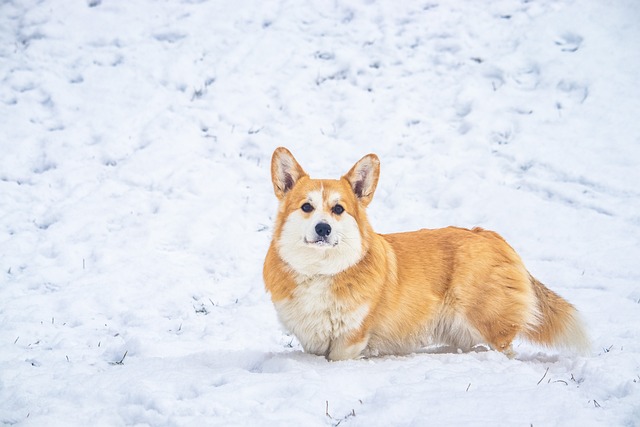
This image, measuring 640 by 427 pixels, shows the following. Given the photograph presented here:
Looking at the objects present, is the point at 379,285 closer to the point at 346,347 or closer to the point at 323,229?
the point at 346,347

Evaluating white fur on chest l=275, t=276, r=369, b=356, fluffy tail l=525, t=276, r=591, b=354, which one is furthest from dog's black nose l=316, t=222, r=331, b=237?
fluffy tail l=525, t=276, r=591, b=354

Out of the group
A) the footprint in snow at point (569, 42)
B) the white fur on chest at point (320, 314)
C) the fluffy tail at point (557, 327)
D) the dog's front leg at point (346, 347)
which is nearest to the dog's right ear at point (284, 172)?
the white fur on chest at point (320, 314)

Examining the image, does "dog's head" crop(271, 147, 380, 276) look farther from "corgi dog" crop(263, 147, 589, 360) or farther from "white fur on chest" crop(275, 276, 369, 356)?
"white fur on chest" crop(275, 276, 369, 356)

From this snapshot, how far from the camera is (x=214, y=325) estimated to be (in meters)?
5.39

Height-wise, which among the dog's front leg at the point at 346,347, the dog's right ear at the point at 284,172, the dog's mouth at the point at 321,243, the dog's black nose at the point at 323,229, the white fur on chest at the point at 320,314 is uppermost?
the dog's right ear at the point at 284,172

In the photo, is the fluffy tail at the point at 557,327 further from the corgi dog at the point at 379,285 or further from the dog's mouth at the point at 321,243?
the dog's mouth at the point at 321,243

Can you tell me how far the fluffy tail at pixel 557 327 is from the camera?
13.6ft

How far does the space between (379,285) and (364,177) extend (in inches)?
35.9

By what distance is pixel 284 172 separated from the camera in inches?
178

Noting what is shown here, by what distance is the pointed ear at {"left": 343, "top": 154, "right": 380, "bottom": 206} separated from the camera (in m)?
4.35

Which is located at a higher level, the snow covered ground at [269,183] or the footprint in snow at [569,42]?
the footprint in snow at [569,42]

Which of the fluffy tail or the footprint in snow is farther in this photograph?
the footprint in snow

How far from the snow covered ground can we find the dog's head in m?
0.75

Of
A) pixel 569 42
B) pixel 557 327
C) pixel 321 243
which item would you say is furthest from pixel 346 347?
pixel 569 42
